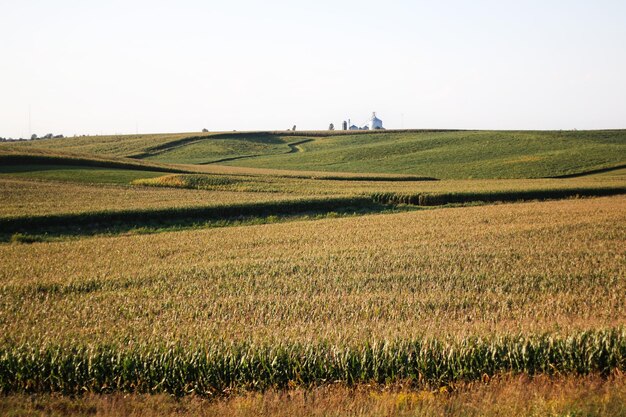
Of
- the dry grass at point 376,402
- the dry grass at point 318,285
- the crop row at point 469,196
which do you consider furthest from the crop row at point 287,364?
the crop row at point 469,196

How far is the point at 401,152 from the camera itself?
89188mm

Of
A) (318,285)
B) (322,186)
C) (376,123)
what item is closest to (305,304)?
(318,285)

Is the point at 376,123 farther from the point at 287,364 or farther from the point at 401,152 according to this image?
the point at 287,364

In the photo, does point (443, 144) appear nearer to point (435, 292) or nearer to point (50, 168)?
point (50, 168)

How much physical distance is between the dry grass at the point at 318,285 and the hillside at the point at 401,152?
42.6 metres

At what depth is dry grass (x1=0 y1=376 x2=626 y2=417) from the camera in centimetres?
805

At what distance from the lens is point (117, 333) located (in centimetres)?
1084

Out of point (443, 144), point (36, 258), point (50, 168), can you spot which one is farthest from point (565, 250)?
point (443, 144)

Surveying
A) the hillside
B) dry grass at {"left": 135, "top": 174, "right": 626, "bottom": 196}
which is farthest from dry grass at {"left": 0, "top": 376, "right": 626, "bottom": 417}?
the hillside

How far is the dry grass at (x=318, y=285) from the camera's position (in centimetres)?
1108

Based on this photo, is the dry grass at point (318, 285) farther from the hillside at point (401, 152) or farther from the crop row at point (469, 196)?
the hillside at point (401, 152)

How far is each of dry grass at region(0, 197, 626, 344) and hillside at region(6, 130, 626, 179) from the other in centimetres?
4257

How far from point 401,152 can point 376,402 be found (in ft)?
271

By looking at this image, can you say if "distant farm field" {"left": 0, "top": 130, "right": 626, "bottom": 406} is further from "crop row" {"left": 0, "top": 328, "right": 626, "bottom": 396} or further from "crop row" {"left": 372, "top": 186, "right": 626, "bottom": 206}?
"crop row" {"left": 372, "top": 186, "right": 626, "bottom": 206}
